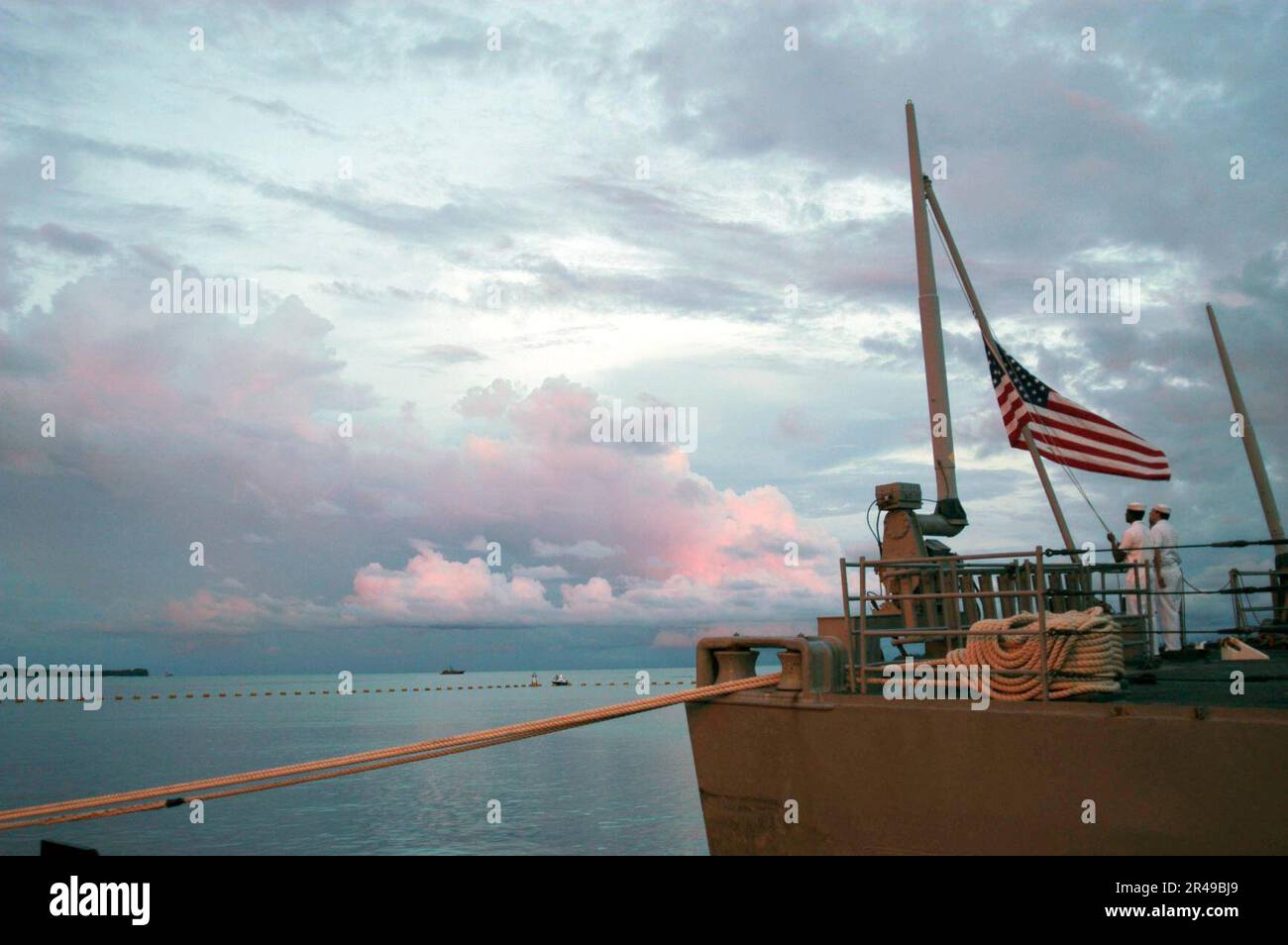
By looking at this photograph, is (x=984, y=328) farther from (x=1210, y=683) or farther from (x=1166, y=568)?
(x=1210, y=683)

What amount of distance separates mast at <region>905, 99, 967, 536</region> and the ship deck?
9.92 feet

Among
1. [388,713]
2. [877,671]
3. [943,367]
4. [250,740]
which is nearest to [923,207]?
[943,367]

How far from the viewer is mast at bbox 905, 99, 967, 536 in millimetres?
13273

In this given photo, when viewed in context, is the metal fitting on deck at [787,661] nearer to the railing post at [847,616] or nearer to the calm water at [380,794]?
the railing post at [847,616]

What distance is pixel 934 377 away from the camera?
1430cm

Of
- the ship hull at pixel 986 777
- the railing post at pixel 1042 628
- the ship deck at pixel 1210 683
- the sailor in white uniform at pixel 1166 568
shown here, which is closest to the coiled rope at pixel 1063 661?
the railing post at pixel 1042 628

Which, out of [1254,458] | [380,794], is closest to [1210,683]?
[1254,458]

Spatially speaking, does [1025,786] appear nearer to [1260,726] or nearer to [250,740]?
[1260,726]

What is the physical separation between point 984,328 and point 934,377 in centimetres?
414

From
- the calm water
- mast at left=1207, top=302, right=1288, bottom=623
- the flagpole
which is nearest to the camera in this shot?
the flagpole

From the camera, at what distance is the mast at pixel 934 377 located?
43.5ft

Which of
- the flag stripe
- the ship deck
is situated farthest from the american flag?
the ship deck

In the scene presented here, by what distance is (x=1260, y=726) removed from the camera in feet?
21.7

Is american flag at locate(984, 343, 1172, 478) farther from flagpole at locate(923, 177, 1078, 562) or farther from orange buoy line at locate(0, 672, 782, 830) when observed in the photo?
orange buoy line at locate(0, 672, 782, 830)
